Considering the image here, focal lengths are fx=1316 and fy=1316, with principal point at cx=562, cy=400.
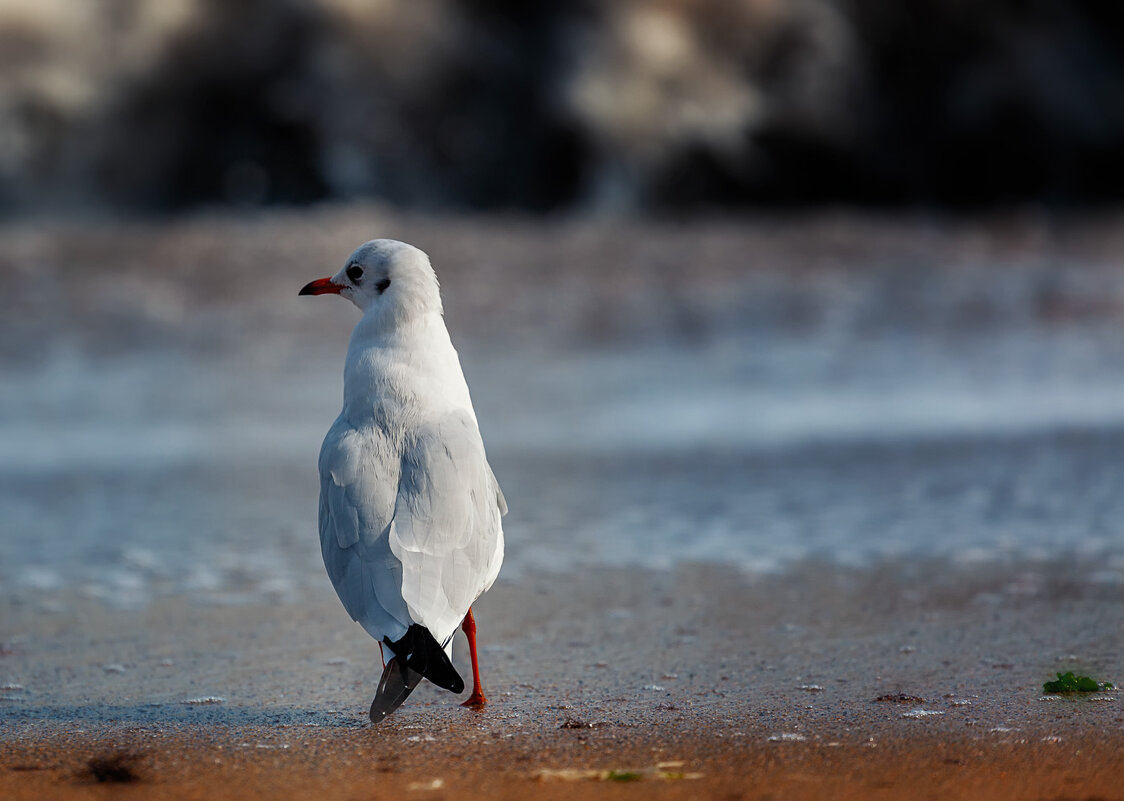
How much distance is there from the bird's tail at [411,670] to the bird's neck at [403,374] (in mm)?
523

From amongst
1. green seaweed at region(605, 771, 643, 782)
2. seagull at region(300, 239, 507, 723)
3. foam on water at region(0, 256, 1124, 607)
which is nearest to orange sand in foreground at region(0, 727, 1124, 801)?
green seaweed at region(605, 771, 643, 782)

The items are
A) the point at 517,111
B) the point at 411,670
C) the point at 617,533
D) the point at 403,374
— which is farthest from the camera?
the point at 517,111

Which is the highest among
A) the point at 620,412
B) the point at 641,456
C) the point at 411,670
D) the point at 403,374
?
the point at 403,374

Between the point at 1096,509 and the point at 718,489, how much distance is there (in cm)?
132

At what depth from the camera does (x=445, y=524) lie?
2596 mm

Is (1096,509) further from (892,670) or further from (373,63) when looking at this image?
(373,63)

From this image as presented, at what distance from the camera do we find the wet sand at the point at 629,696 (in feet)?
7.17

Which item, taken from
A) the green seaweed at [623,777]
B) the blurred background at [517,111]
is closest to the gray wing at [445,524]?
the green seaweed at [623,777]

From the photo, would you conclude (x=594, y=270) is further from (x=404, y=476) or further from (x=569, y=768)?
(x=569, y=768)

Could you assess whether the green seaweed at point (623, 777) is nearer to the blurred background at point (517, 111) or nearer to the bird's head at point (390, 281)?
the bird's head at point (390, 281)

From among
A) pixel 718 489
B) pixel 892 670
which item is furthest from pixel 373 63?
pixel 892 670

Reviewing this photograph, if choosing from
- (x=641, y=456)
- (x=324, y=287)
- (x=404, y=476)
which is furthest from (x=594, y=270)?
(x=404, y=476)

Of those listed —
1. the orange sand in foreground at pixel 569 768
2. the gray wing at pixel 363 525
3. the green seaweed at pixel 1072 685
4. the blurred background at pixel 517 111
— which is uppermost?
the blurred background at pixel 517 111

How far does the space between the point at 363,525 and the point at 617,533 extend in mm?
1901
